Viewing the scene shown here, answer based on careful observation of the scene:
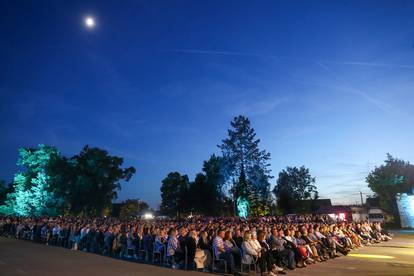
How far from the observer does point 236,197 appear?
50156 mm

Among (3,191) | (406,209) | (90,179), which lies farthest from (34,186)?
(406,209)

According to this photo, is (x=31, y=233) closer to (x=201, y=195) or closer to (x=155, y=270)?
(x=155, y=270)

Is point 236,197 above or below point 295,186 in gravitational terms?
below

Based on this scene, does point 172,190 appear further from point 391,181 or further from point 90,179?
point 391,181

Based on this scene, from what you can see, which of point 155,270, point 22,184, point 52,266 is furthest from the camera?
point 22,184

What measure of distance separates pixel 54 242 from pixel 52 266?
9.86 metres

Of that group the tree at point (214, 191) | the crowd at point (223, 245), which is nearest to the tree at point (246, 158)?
the tree at point (214, 191)

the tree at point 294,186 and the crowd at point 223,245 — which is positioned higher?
the tree at point 294,186

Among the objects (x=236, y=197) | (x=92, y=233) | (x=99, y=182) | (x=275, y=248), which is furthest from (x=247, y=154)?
(x=275, y=248)

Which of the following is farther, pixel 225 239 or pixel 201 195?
pixel 201 195

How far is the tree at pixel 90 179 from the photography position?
50375 mm

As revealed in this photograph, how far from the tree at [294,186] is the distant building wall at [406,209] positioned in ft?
111

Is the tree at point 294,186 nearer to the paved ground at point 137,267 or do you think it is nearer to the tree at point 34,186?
the tree at point 34,186

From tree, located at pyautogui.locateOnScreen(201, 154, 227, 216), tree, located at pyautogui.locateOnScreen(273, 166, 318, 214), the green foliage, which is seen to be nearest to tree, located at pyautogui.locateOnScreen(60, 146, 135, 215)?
the green foliage
